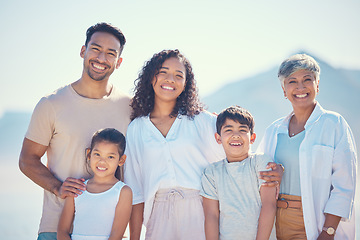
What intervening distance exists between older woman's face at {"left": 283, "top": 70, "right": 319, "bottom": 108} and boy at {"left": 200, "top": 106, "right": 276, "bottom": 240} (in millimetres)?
433

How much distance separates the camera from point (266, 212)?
2668mm

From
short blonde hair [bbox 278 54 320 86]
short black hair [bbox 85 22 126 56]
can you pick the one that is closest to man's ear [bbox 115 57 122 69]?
short black hair [bbox 85 22 126 56]

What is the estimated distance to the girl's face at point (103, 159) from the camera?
2.93 meters

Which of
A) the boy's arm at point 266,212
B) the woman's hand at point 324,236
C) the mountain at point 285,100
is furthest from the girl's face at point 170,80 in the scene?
the mountain at point 285,100

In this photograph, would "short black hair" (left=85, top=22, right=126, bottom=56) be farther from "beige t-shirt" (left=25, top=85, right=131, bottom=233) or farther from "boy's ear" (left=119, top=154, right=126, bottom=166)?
"boy's ear" (left=119, top=154, right=126, bottom=166)

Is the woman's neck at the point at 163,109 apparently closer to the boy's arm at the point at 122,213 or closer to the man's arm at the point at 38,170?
the boy's arm at the point at 122,213

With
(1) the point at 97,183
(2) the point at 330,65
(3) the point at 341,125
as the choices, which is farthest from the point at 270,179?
(2) the point at 330,65

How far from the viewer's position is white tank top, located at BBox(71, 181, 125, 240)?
282 cm

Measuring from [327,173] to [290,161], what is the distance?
0.29 meters

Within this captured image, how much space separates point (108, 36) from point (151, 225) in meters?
1.80

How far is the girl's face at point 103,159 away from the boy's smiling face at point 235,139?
892 mm

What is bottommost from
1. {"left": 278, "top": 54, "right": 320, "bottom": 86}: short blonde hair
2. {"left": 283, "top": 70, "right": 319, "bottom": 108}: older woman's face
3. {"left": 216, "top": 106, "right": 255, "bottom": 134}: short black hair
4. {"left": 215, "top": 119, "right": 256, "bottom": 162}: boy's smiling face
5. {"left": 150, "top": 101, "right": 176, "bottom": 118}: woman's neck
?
{"left": 215, "top": 119, "right": 256, "bottom": 162}: boy's smiling face

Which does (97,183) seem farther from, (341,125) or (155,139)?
(341,125)

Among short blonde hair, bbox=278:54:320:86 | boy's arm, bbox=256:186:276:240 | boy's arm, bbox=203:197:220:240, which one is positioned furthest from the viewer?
short blonde hair, bbox=278:54:320:86
